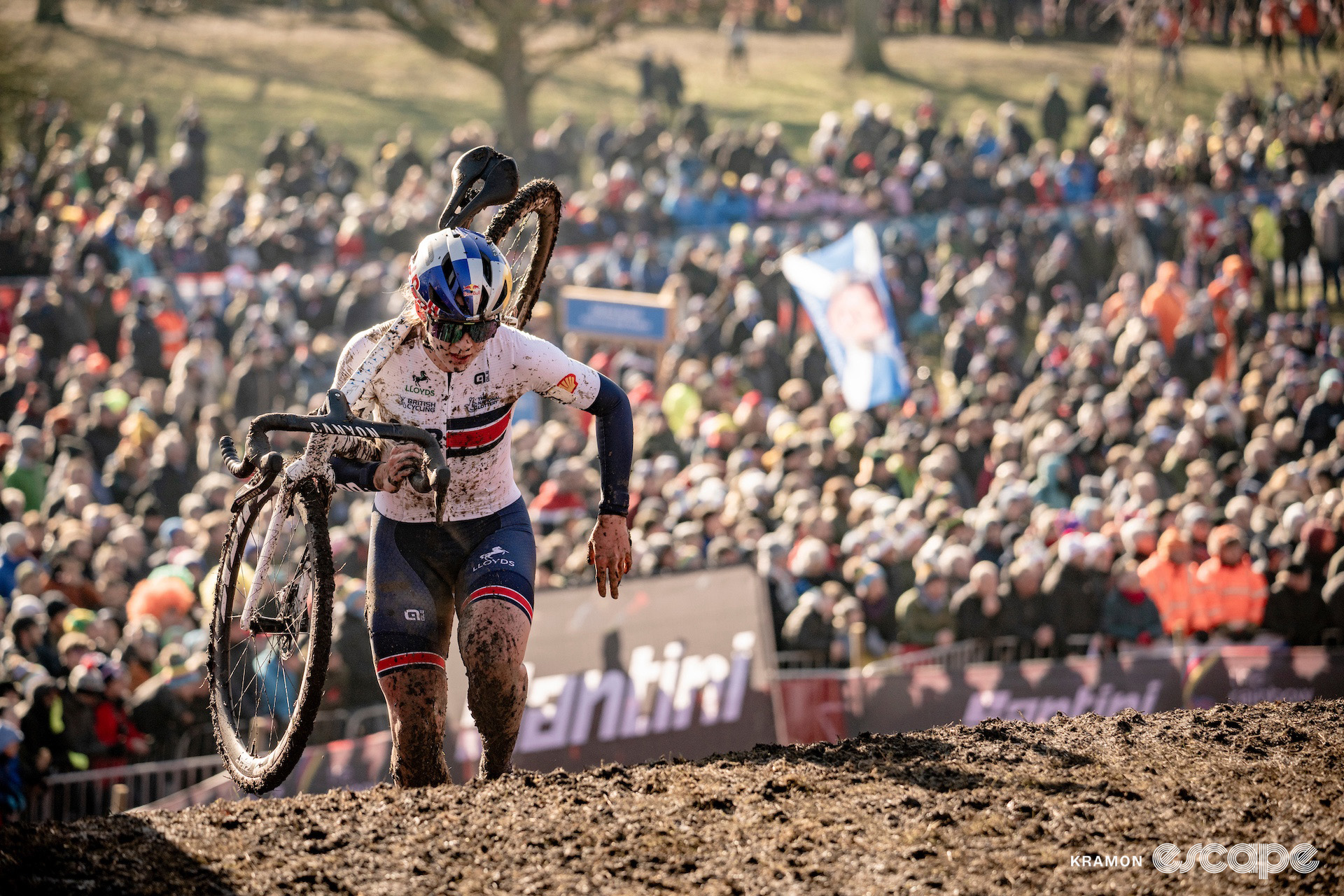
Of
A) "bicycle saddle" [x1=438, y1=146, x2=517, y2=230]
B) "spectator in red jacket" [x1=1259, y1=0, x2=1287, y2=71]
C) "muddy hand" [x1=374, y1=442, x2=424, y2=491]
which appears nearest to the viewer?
"muddy hand" [x1=374, y1=442, x2=424, y2=491]

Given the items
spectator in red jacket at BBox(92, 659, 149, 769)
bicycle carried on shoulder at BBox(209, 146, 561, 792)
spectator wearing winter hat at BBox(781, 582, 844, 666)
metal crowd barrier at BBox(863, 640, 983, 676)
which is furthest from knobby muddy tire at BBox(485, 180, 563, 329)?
metal crowd barrier at BBox(863, 640, 983, 676)

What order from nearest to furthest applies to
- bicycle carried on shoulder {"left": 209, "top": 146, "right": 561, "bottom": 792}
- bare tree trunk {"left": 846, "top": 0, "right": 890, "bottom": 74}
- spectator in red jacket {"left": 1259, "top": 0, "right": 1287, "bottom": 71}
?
bicycle carried on shoulder {"left": 209, "top": 146, "right": 561, "bottom": 792} < spectator in red jacket {"left": 1259, "top": 0, "right": 1287, "bottom": 71} < bare tree trunk {"left": 846, "top": 0, "right": 890, "bottom": 74}

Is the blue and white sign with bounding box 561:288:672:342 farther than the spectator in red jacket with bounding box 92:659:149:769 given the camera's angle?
Yes

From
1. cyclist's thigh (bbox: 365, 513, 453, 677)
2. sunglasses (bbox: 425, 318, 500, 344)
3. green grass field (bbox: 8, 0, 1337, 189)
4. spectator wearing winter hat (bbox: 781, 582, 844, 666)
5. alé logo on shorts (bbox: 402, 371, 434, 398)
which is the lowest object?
spectator wearing winter hat (bbox: 781, 582, 844, 666)

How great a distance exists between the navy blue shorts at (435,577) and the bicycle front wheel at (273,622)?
13.4 inches

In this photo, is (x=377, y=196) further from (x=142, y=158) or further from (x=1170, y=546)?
(x=1170, y=546)

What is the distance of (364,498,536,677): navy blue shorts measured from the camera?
623 centimetres

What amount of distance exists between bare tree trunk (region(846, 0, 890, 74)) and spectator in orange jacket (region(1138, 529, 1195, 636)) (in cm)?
3445

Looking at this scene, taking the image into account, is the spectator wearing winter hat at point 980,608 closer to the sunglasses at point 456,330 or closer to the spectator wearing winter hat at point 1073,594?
the spectator wearing winter hat at point 1073,594

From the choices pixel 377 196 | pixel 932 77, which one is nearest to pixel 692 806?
pixel 377 196

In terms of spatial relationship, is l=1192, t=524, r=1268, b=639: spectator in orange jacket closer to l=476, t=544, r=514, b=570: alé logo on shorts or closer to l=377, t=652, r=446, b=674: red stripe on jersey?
l=476, t=544, r=514, b=570: alé logo on shorts

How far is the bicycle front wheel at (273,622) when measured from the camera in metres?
5.75

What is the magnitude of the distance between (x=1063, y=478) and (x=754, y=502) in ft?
10.1

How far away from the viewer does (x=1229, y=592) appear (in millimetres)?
11586
